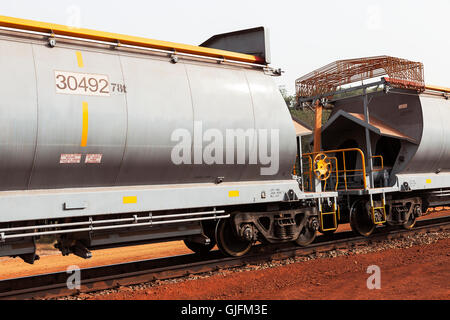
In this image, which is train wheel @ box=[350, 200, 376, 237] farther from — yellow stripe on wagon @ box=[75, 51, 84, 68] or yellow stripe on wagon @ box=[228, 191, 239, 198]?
yellow stripe on wagon @ box=[75, 51, 84, 68]

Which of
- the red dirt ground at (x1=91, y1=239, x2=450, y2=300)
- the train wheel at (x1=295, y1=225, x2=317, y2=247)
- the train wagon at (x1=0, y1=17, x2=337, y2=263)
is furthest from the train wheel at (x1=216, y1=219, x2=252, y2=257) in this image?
the train wheel at (x1=295, y1=225, x2=317, y2=247)

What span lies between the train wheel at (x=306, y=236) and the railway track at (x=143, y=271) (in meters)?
0.19

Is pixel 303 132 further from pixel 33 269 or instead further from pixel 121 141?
pixel 33 269

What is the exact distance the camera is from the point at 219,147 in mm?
7902

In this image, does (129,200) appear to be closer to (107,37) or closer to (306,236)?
(107,37)

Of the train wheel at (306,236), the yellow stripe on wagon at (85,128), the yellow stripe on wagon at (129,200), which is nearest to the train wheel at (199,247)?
the train wheel at (306,236)

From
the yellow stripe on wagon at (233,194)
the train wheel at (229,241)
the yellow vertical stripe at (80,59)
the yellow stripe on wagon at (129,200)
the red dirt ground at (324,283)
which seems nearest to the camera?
the red dirt ground at (324,283)

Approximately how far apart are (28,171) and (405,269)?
661 centimetres

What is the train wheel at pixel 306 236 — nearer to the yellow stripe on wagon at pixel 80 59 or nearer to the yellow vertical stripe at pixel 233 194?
the yellow vertical stripe at pixel 233 194

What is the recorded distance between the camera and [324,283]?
7.11 m

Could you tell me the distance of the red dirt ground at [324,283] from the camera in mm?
6363

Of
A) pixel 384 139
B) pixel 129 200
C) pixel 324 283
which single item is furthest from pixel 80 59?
pixel 384 139

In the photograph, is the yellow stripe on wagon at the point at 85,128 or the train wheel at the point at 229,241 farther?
the train wheel at the point at 229,241
